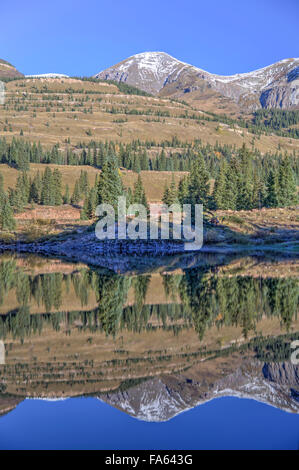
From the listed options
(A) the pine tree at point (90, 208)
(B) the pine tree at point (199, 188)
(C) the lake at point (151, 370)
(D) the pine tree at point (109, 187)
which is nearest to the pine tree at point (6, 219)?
(A) the pine tree at point (90, 208)

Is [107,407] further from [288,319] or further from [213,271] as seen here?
[213,271]

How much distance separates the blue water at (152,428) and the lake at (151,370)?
0.02 meters

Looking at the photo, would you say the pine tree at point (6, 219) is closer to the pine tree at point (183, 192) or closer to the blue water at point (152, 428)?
the pine tree at point (183, 192)

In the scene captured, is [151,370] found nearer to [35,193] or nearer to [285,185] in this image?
[285,185]

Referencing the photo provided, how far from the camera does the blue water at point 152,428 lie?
7227 mm

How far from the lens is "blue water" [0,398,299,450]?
7.23 metres

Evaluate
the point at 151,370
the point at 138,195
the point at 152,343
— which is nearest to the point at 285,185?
the point at 138,195

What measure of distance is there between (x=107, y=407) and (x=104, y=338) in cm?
521

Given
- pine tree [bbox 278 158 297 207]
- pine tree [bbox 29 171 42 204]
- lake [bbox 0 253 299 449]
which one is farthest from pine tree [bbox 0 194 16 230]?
lake [bbox 0 253 299 449]

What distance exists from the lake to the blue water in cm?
2

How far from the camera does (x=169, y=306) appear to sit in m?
18.8

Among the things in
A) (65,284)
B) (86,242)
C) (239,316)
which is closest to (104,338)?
(239,316)
